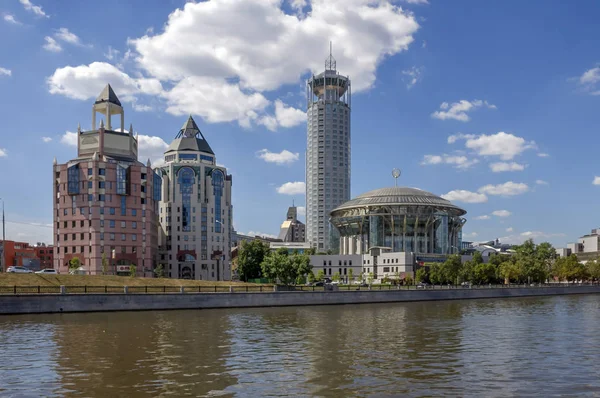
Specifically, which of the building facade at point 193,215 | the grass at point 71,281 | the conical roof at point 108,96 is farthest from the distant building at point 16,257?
the grass at point 71,281

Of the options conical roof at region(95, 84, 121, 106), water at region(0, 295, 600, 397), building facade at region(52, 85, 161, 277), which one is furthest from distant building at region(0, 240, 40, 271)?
water at region(0, 295, 600, 397)

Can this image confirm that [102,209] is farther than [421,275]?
No

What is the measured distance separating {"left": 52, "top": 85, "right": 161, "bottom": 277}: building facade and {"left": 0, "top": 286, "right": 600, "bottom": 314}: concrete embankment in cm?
5376

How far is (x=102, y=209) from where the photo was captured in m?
134

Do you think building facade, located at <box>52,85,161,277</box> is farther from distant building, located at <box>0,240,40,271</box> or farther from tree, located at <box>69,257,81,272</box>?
distant building, located at <box>0,240,40,271</box>

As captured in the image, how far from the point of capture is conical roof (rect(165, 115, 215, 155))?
7298 inches

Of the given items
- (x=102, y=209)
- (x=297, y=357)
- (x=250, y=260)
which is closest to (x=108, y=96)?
(x=102, y=209)

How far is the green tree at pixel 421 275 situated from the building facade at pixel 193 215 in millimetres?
58464

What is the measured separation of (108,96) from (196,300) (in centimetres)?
8271

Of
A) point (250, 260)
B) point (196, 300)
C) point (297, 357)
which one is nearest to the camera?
point (297, 357)

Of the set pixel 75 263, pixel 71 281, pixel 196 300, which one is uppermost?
pixel 75 263

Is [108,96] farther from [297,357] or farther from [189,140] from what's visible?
[297,357]

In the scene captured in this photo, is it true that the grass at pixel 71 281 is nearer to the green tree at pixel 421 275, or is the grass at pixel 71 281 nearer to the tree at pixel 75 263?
the tree at pixel 75 263

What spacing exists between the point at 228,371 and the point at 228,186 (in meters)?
162
